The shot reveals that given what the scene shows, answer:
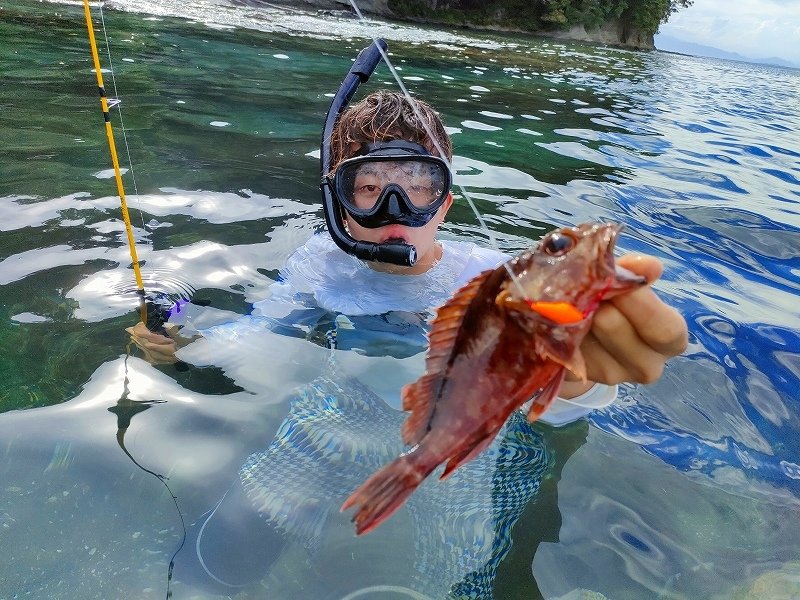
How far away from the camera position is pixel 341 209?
368 centimetres

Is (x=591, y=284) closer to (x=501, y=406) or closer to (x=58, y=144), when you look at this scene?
(x=501, y=406)

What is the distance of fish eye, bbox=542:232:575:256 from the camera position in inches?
59.8

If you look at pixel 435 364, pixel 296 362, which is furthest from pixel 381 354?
pixel 435 364

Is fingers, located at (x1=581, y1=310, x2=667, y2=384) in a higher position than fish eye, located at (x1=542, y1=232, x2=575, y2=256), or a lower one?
lower

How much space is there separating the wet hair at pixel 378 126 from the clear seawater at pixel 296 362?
1122 mm

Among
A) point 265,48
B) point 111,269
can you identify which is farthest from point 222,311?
point 265,48

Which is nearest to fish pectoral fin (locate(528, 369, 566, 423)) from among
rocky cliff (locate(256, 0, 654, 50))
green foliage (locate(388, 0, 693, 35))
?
rocky cliff (locate(256, 0, 654, 50))

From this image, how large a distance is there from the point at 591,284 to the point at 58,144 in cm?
624

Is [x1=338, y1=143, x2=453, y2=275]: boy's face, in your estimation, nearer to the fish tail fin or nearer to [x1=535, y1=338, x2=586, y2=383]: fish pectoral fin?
[x1=535, y1=338, x2=586, y2=383]: fish pectoral fin

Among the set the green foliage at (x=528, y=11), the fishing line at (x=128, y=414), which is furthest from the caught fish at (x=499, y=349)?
the green foliage at (x=528, y=11)

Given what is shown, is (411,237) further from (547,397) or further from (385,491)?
(385,491)

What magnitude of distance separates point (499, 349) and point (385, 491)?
0.47 m

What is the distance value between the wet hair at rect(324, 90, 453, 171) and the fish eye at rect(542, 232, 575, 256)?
2.14m

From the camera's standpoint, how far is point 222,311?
12.5 ft
